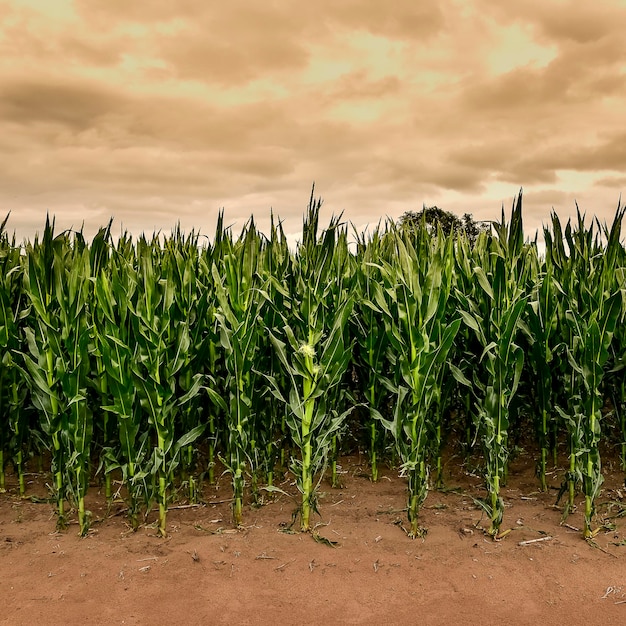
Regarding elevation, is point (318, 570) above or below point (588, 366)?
below

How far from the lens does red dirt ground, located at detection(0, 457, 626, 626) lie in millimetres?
3266

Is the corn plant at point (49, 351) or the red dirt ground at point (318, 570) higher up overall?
the corn plant at point (49, 351)

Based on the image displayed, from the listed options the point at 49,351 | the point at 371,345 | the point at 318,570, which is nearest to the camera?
the point at 318,570

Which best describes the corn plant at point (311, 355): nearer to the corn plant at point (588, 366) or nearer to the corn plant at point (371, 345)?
the corn plant at point (371, 345)

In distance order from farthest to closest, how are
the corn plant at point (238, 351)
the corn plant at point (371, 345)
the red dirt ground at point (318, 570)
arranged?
1. the corn plant at point (371, 345)
2. the corn plant at point (238, 351)
3. the red dirt ground at point (318, 570)

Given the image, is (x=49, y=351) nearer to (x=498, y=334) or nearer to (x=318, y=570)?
(x=318, y=570)

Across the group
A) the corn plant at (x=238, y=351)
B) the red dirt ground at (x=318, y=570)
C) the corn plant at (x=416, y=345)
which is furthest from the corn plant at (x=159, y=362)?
the corn plant at (x=416, y=345)

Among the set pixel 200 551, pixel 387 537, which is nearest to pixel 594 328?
pixel 387 537

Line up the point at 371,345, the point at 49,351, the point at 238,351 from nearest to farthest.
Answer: the point at 238,351 < the point at 49,351 < the point at 371,345

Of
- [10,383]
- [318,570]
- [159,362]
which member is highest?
[159,362]

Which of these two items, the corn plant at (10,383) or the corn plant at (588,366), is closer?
the corn plant at (588,366)

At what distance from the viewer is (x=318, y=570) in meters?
3.59

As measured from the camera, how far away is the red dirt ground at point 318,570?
3.27m

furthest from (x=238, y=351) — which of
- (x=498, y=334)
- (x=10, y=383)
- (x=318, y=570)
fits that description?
(x=10, y=383)
